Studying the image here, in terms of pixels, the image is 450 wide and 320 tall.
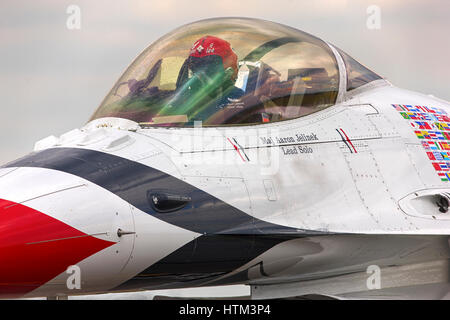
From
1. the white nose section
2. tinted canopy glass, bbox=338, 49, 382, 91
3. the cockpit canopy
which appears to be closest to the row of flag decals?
tinted canopy glass, bbox=338, 49, 382, 91

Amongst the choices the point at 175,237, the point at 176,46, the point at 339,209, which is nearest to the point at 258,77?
the point at 176,46

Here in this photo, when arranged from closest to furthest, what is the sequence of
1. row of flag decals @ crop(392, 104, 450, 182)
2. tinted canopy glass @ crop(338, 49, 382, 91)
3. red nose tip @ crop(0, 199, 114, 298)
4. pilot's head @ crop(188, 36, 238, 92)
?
red nose tip @ crop(0, 199, 114, 298) < pilot's head @ crop(188, 36, 238, 92) < row of flag decals @ crop(392, 104, 450, 182) < tinted canopy glass @ crop(338, 49, 382, 91)

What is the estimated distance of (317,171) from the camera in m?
7.88

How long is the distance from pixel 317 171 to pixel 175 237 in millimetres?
1793

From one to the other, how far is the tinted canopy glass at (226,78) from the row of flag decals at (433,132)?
100 centimetres

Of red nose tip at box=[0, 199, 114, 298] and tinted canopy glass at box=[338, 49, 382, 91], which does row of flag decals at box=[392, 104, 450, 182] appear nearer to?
tinted canopy glass at box=[338, 49, 382, 91]

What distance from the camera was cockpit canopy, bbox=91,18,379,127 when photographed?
7.76 metres

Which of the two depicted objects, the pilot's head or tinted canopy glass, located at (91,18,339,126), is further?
the pilot's head

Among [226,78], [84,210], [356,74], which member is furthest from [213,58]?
[84,210]

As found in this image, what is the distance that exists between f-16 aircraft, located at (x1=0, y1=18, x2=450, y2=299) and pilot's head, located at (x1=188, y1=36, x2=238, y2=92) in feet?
0.05

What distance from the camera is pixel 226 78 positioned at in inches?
314

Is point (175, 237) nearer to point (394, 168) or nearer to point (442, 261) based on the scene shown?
point (394, 168)

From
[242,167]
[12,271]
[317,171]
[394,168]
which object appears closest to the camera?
[12,271]

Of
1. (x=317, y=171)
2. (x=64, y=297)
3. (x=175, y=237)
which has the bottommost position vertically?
(x=64, y=297)
